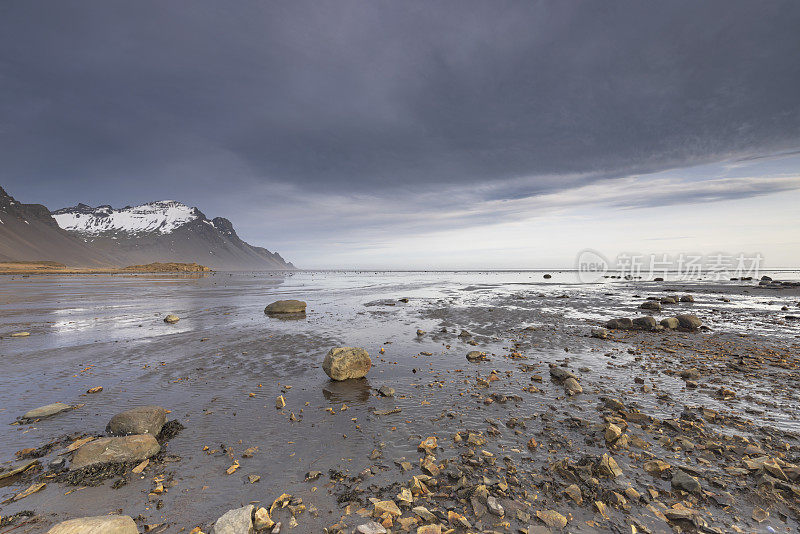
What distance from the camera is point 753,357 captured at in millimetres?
12914

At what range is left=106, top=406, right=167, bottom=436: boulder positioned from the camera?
7000 millimetres

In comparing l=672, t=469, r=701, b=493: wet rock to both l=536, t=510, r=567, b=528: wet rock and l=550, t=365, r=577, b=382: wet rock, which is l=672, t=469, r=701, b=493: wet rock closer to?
l=536, t=510, r=567, b=528: wet rock

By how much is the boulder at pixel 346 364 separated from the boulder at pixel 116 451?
16.8 ft

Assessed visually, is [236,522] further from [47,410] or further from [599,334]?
[599,334]

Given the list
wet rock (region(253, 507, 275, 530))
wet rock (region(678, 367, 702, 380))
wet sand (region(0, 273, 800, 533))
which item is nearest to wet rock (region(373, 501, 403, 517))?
wet sand (region(0, 273, 800, 533))

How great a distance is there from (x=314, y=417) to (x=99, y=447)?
13.9 feet

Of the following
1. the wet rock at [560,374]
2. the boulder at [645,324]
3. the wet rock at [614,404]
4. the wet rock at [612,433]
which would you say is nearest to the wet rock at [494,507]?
the wet rock at [612,433]

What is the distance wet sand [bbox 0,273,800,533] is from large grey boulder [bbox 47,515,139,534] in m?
0.31

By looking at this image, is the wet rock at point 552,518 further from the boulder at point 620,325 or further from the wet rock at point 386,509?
the boulder at point 620,325

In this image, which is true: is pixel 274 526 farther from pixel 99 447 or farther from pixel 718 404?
pixel 718 404

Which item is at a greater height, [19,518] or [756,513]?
[756,513]

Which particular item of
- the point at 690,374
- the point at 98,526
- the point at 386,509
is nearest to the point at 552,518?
the point at 386,509

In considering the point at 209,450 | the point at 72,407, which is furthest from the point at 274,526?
the point at 72,407

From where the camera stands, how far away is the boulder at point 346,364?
10773mm
